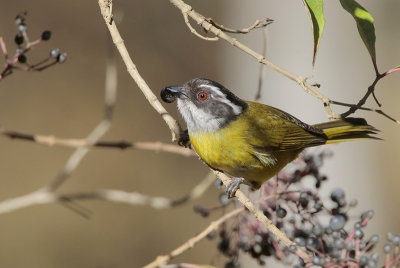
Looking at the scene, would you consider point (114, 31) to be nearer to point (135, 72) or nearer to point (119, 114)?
point (135, 72)

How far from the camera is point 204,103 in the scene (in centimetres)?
306

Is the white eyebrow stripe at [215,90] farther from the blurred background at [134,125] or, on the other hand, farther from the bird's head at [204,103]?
the blurred background at [134,125]

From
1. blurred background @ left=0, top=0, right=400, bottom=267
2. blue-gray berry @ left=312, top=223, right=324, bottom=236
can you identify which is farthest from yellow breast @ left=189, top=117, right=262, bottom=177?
blurred background @ left=0, top=0, right=400, bottom=267

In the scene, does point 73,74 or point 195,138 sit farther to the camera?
point 73,74

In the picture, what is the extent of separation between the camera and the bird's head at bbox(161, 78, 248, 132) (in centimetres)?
300

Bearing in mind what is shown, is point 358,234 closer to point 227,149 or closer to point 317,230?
point 317,230

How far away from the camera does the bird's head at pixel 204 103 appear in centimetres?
300

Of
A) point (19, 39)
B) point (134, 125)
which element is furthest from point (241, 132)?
point (134, 125)

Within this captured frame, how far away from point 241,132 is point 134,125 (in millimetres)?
5033

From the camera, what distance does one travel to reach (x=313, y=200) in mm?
2348

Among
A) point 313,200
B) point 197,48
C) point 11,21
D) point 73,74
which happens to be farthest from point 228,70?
point 313,200

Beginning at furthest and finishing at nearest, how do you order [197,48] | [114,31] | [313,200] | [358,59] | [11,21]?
1. [197,48]
2. [11,21]
3. [358,59]
4. [313,200]
5. [114,31]

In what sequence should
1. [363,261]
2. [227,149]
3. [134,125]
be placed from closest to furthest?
[363,261], [227,149], [134,125]

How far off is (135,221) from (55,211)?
989 millimetres
